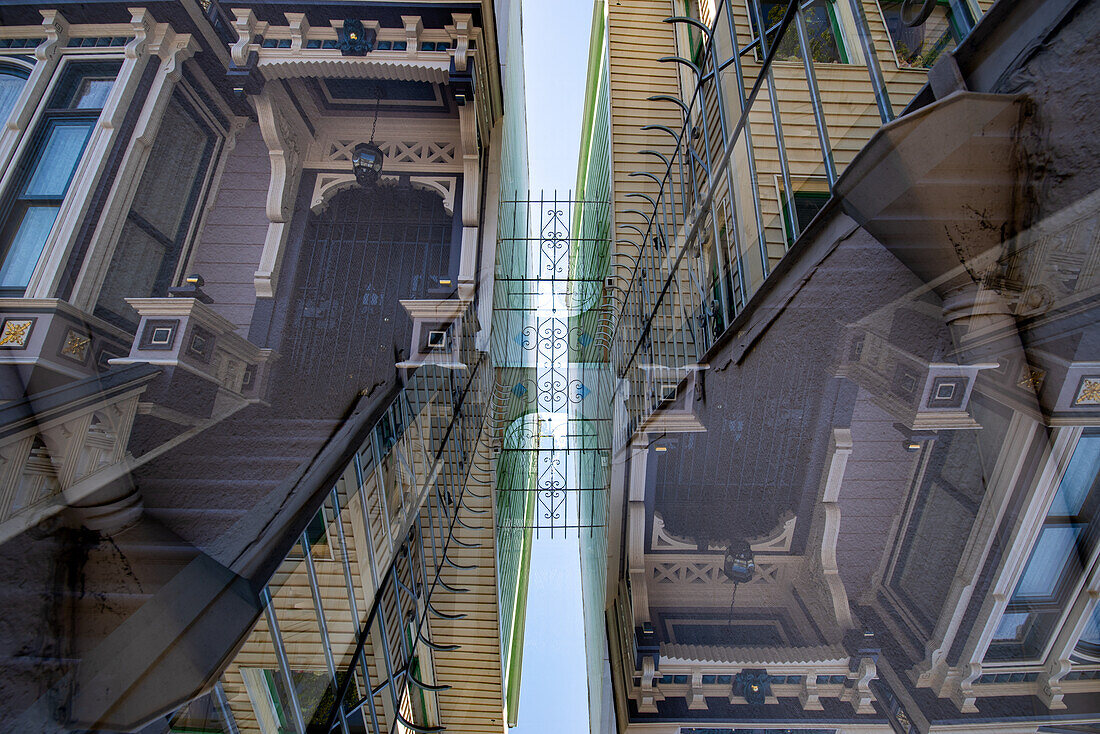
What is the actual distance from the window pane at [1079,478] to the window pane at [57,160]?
2883mm

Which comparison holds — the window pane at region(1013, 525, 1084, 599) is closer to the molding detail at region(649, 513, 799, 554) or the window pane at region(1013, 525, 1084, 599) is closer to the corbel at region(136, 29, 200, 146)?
the molding detail at region(649, 513, 799, 554)

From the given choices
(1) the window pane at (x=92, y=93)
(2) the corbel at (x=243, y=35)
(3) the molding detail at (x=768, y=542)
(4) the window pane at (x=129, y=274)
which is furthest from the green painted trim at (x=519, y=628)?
(1) the window pane at (x=92, y=93)

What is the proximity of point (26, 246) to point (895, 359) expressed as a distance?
276 cm

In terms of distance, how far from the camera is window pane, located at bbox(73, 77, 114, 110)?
197 cm

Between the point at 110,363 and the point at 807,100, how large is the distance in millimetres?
2252

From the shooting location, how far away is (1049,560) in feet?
1.26

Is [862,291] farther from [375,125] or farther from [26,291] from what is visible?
[375,125]

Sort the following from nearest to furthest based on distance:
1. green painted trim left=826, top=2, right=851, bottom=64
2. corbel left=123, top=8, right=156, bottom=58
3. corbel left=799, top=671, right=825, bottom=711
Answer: green painted trim left=826, top=2, right=851, bottom=64 < corbel left=799, top=671, right=825, bottom=711 < corbel left=123, top=8, right=156, bottom=58

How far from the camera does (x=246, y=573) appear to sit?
0.52 metres

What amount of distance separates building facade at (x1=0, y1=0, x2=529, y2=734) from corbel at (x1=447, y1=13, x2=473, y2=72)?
0.02 meters

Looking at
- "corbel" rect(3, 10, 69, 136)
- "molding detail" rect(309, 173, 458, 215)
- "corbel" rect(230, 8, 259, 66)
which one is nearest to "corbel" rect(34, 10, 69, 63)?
"corbel" rect(3, 10, 69, 136)

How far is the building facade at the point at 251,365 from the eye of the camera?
601mm

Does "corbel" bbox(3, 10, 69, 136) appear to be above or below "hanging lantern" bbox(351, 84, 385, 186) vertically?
below

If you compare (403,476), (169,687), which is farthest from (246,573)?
(403,476)
